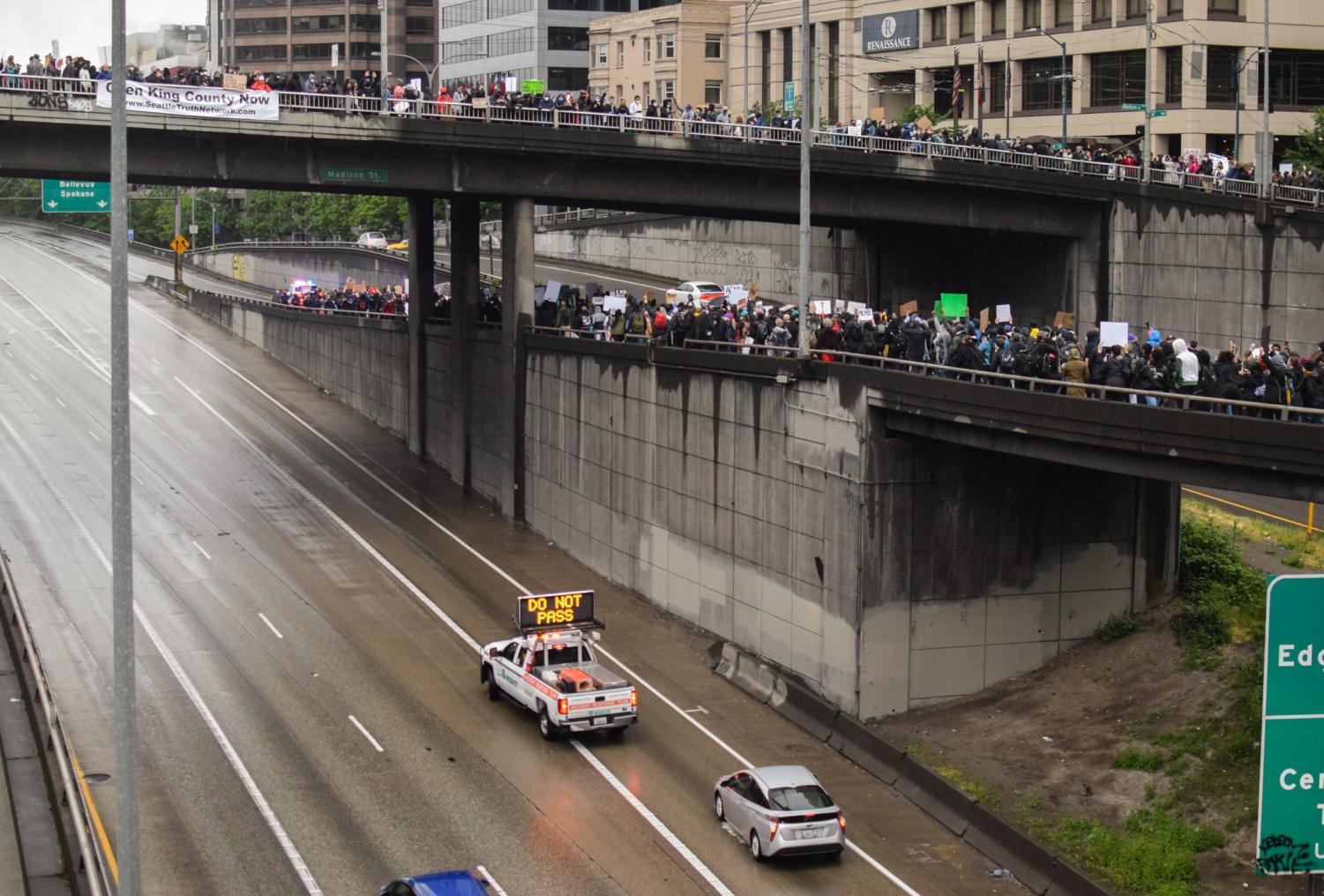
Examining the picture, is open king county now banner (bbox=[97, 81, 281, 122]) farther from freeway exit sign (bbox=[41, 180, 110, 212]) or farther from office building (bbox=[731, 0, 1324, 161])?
office building (bbox=[731, 0, 1324, 161])

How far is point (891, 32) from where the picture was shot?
92938 mm

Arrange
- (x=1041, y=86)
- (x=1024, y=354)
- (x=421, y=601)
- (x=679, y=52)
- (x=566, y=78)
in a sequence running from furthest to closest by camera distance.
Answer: (x=566, y=78) → (x=679, y=52) → (x=1041, y=86) → (x=421, y=601) → (x=1024, y=354)

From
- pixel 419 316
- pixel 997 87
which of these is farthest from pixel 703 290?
pixel 997 87

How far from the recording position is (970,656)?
117 feet

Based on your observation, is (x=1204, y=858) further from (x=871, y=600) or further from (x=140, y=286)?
(x=140, y=286)

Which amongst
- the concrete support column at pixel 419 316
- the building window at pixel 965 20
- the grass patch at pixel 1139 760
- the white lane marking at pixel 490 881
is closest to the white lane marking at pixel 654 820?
the white lane marking at pixel 490 881

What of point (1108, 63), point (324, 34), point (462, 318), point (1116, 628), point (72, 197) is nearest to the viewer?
point (1116, 628)

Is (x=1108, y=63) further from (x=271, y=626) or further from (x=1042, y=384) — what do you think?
(x=271, y=626)

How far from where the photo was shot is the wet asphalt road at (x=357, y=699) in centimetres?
2850

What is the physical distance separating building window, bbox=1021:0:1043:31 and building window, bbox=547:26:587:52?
158 ft

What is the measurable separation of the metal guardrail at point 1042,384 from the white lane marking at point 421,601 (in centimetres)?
994

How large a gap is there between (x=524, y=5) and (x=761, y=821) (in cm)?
10439

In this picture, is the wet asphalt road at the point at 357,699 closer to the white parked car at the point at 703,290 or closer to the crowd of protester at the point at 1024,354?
the crowd of protester at the point at 1024,354

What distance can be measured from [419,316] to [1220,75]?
4015 centimetres
